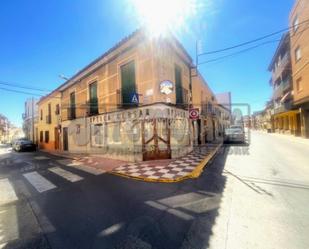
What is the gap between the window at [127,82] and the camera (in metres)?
10.1

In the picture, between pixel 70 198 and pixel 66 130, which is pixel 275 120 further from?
pixel 70 198

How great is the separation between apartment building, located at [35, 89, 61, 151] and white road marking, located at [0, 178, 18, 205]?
1229 centimetres

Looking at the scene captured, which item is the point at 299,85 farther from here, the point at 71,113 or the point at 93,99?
the point at 71,113

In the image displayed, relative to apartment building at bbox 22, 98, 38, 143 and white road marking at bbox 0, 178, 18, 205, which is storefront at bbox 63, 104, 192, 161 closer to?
white road marking at bbox 0, 178, 18, 205

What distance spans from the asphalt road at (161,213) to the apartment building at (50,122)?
1400 centimetres

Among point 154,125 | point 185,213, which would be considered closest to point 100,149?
point 154,125

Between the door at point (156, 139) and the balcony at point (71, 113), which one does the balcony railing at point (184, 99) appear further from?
the balcony at point (71, 113)

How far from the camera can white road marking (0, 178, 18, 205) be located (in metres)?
4.54

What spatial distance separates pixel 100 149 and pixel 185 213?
9.67 m

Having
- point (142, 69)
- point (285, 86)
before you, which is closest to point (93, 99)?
point (142, 69)

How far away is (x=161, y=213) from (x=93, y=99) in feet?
38.2

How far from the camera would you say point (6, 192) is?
5219 mm

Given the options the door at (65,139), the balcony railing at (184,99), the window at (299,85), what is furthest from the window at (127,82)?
the window at (299,85)

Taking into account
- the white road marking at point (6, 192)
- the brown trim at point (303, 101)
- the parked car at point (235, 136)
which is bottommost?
the white road marking at point (6, 192)
